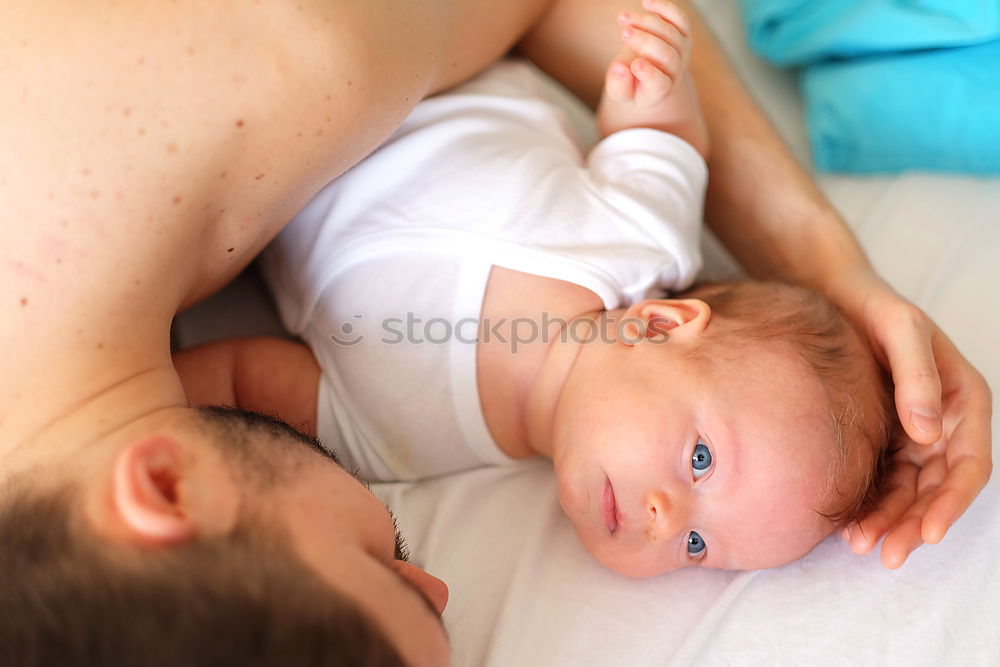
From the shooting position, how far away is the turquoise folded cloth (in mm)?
1365

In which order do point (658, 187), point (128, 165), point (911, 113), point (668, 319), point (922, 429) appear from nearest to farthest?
point (128, 165), point (922, 429), point (668, 319), point (658, 187), point (911, 113)

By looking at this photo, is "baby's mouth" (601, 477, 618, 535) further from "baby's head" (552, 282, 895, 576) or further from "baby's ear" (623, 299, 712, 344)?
"baby's ear" (623, 299, 712, 344)

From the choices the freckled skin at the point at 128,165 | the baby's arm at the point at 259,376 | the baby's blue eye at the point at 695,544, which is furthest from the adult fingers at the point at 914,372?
the baby's arm at the point at 259,376

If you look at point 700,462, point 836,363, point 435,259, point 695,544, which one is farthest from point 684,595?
point 435,259

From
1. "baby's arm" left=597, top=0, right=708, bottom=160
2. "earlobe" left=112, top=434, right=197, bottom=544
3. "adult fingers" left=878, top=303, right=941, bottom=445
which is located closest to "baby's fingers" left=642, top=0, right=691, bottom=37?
"baby's arm" left=597, top=0, right=708, bottom=160

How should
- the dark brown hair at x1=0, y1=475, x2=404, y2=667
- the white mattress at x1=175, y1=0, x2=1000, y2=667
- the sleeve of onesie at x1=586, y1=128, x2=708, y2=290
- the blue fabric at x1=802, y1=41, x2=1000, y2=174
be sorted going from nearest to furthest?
the dark brown hair at x1=0, y1=475, x2=404, y2=667 < the white mattress at x1=175, y1=0, x2=1000, y2=667 < the sleeve of onesie at x1=586, y1=128, x2=708, y2=290 < the blue fabric at x1=802, y1=41, x2=1000, y2=174

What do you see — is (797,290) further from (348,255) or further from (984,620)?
(348,255)

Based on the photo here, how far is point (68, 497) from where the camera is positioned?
683 mm

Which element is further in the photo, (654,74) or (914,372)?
(654,74)

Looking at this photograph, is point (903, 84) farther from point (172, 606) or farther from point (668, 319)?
point (172, 606)

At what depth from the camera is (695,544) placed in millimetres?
999

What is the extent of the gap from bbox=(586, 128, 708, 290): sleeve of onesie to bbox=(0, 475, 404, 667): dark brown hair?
0.67m

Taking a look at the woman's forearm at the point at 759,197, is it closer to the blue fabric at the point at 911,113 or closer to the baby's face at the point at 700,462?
the blue fabric at the point at 911,113

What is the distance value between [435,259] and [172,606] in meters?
0.58
